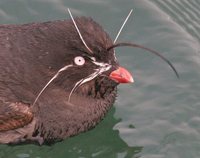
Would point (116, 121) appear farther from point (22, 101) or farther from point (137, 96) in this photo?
point (22, 101)

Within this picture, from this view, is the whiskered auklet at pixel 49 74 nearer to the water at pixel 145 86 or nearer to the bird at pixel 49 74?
the bird at pixel 49 74

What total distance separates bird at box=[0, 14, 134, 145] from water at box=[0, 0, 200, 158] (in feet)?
1.53

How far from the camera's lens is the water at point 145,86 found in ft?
30.0

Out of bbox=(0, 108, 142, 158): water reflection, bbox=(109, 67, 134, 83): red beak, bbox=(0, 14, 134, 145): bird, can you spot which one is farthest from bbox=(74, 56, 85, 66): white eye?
bbox=(0, 108, 142, 158): water reflection

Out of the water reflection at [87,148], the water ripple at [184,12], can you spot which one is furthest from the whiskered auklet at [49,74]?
the water ripple at [184,12]

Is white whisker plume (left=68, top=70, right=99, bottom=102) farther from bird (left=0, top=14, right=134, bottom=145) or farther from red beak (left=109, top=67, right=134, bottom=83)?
red beak (left=109, top=67, right=134, bottom=83)

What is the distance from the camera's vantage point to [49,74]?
8.45 m

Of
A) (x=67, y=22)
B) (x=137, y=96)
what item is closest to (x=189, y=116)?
(x=137, y=96)

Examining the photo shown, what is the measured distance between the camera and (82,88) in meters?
8.70

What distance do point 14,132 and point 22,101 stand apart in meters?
0.41

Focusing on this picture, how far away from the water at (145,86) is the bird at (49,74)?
47 cm

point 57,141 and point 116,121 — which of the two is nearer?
point 57,141

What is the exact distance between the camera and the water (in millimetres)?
9141

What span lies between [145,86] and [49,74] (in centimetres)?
187
